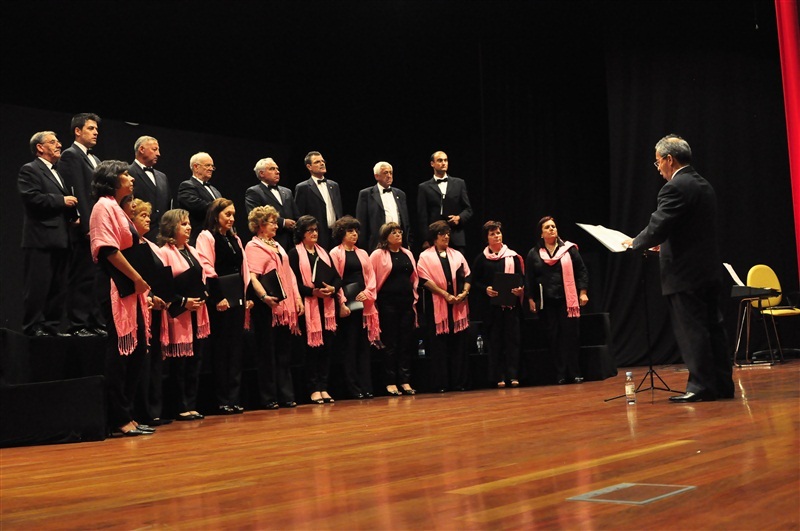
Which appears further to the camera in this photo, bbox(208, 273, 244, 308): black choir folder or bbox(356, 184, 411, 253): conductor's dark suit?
bbox(356, 184, 411, 253): conductor's dark suit

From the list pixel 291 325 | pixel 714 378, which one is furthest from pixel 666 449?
pixel 291 325

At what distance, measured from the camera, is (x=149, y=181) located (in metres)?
5.74

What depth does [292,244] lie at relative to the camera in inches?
258

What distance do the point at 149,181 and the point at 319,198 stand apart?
1465 mm

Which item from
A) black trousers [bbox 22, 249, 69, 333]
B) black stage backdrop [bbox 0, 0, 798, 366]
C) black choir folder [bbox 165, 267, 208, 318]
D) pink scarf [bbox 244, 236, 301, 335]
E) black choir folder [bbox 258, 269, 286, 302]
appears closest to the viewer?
black trousers [bbox 22, 249, 69, 333]

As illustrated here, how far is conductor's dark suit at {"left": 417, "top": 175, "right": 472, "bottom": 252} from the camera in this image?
7.23 m

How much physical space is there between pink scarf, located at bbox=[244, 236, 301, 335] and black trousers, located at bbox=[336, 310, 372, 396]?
548 mm

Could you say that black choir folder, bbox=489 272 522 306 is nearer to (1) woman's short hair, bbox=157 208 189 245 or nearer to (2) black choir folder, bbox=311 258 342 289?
(2) black choir folder, bbox=311 258 342 289

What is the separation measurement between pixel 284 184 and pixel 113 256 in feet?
17.8

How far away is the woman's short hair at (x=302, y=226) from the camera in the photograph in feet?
20.4

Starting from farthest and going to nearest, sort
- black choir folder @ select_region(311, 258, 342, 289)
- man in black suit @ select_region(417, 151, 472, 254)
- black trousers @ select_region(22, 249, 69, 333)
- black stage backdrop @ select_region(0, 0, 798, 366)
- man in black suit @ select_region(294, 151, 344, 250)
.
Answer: black stage backdrop @ select_region(0, 0, 798, 366) → man in black suit @ select_region(417, 151, 472, 254) → man in black suit @ select_region(294, 151, 344, 250) → black choir folder @ select_region(311, 258, 342, 289) → black trousers @ select_region(22, 249, 69, 333)

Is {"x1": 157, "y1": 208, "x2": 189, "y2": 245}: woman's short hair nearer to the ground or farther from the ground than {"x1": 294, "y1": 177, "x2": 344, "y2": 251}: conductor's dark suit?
nearer to the ground

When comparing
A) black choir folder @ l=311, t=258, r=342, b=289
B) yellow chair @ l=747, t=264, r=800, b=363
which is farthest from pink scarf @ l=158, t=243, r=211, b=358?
yellow chair @ l=747, t=264, r=800, b=363

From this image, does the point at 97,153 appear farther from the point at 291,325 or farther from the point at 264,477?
the point at 264,477
